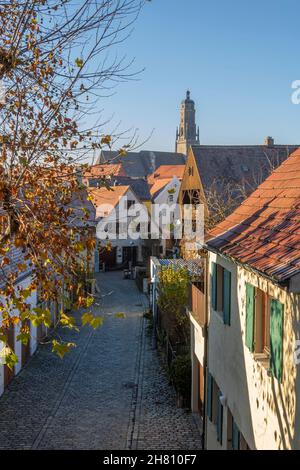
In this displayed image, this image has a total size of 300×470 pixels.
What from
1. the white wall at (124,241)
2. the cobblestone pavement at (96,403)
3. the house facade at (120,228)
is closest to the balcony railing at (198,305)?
the cobblestone pavement at (96,403)

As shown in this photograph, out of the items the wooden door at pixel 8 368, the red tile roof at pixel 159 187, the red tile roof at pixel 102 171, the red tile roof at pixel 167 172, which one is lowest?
the wooden door at pixel 8 368

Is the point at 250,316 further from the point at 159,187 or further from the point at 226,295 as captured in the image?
the point at 159,187

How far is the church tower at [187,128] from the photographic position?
125125 millimetres

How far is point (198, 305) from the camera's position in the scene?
45.4 ft

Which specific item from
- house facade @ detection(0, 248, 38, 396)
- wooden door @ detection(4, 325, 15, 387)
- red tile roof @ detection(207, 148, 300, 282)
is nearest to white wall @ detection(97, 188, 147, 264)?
house facade @ detection(0, 248, 38, 396)

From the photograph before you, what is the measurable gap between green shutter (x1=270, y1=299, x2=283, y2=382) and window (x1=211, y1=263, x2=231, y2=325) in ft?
10.0

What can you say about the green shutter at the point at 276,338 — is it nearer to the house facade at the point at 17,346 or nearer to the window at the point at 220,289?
the window at the point at 220,289

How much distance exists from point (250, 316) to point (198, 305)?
5605 millimetres

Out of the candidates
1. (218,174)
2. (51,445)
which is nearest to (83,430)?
(51,445)

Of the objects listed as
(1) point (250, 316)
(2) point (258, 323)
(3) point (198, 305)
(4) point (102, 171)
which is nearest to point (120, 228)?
(3) point (198, 305)

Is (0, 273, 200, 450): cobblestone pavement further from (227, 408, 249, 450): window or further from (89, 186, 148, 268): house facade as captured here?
(89, 186, 148, 268): house facade

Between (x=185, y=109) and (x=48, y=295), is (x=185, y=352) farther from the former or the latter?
(x=185, y=109)

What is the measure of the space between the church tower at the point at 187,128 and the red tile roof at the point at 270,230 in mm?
114507

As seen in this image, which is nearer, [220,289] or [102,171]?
[102,171]
